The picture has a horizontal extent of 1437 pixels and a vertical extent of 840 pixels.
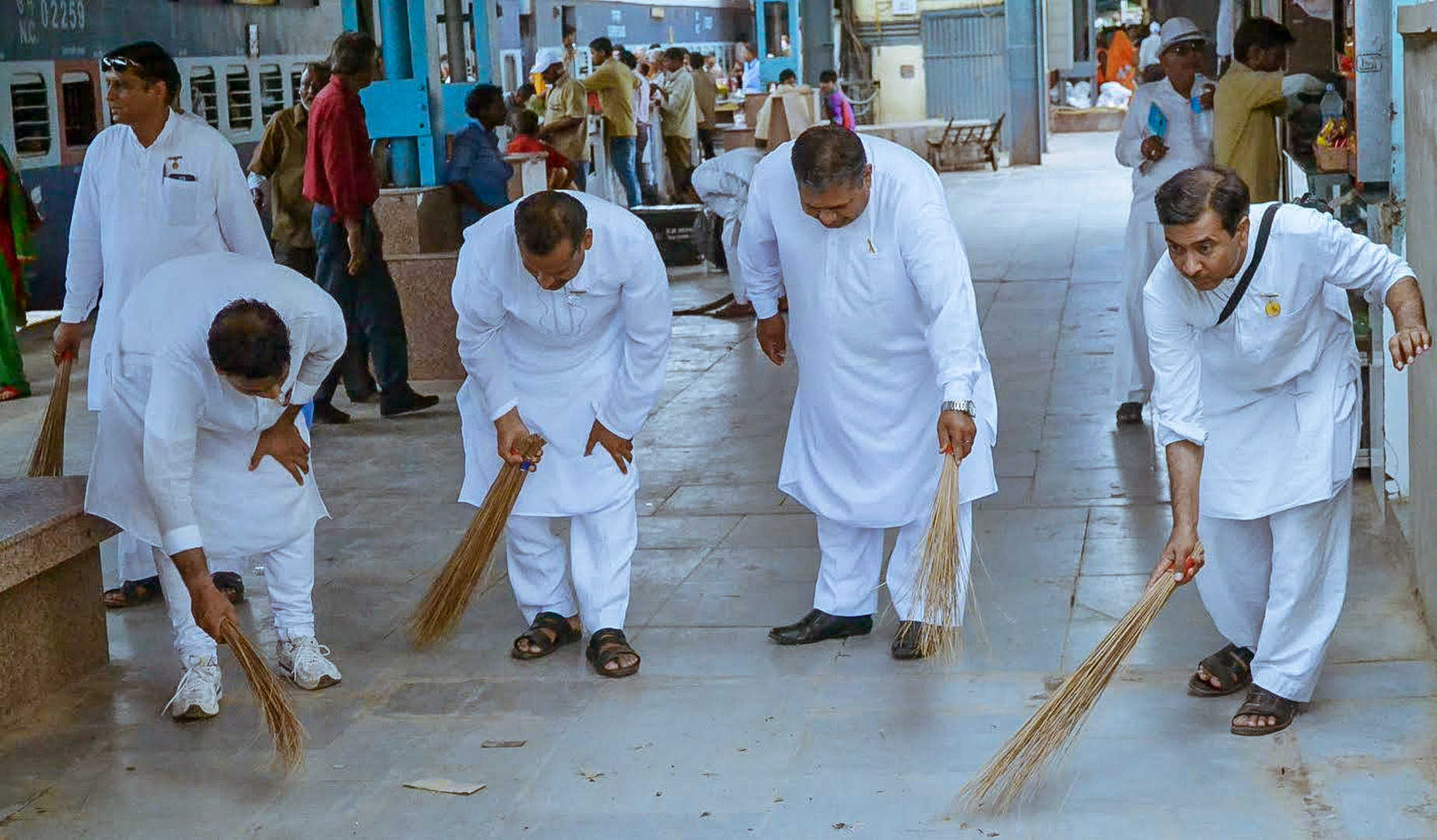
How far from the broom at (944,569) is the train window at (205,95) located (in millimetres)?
9744

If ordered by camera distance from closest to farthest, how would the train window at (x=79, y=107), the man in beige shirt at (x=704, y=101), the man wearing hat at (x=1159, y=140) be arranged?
1. the man wearing hat at (x=1159, y=140)
2. the train window at (x=79, y=107)
3. the man in beige shirt at (x=704, y=101)

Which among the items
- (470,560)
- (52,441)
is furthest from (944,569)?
(52,441)

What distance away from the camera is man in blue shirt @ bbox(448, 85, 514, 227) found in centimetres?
935

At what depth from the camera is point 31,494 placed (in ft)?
16.0

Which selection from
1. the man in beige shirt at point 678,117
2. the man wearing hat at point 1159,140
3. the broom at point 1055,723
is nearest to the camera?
the broom at point 1055,723

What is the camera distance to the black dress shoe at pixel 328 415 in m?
8.23

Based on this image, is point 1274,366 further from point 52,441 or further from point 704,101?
point 704,101

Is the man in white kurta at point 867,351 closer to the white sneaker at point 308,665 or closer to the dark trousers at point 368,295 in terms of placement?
the white sneaker at point 308,665

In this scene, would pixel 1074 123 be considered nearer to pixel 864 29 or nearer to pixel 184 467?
pixel 864 29

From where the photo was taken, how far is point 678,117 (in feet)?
58.9

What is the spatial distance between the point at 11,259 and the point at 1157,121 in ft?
19.2

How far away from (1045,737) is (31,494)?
9.12 ft

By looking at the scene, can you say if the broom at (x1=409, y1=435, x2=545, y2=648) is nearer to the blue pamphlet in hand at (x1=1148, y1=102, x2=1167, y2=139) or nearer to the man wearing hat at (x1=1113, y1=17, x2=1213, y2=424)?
the man wearing hat at (x1=1113, y1=17, x2=1213, y2=424)

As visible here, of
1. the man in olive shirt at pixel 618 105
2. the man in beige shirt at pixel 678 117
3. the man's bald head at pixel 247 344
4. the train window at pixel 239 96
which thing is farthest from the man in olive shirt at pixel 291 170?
the man in beige shirt at pixel 678 117
